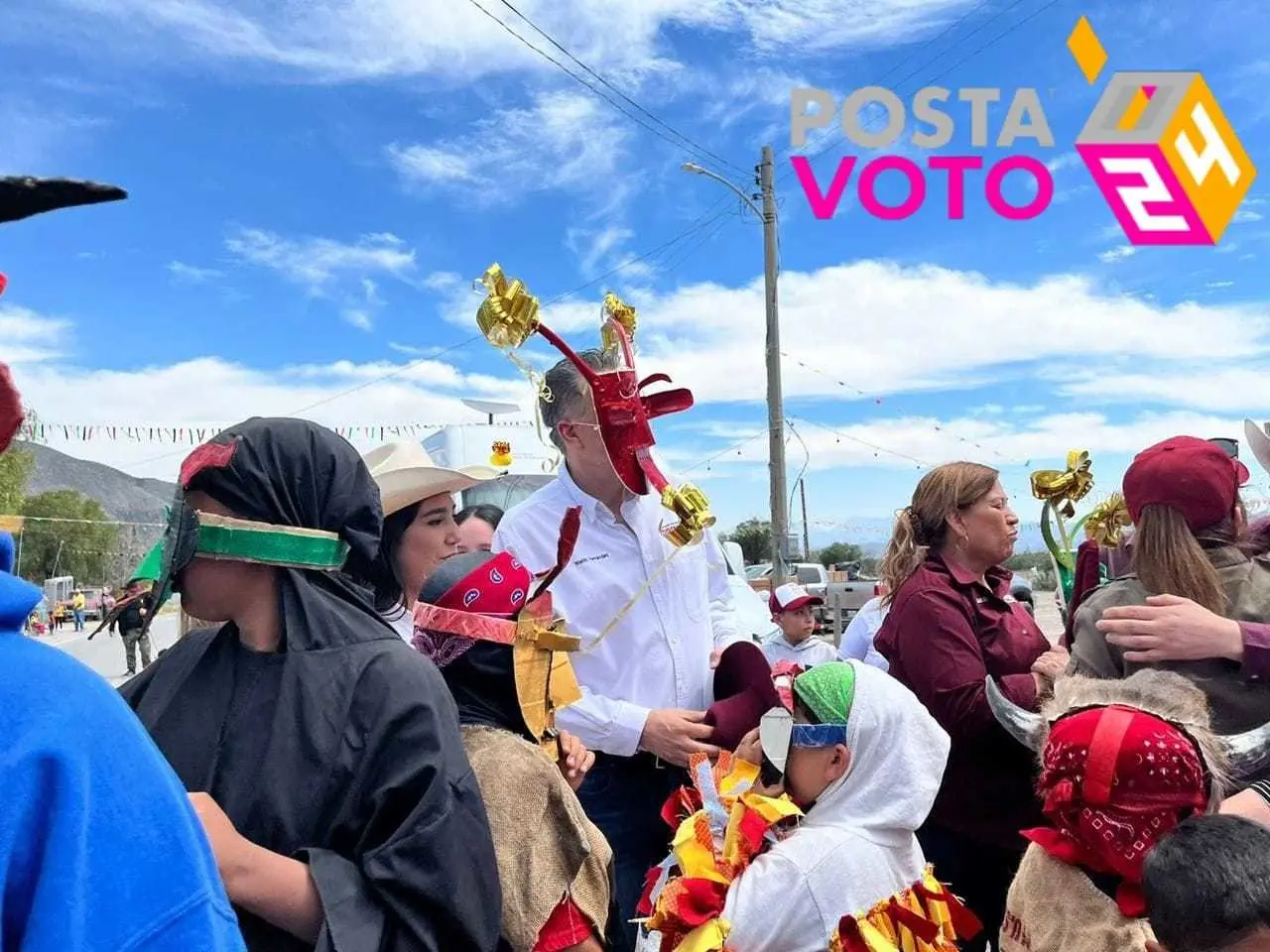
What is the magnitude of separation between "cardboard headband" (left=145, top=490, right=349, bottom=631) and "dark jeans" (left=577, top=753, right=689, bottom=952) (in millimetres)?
1449

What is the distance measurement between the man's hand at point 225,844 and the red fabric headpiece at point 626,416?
1.71m

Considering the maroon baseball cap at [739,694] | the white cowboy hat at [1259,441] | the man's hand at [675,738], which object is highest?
the white cowboy hat at [1259,441]

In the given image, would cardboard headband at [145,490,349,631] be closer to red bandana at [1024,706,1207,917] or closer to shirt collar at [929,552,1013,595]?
red bandana at [1024,706,1207,917]

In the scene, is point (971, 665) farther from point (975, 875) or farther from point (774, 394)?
point (774, 394)

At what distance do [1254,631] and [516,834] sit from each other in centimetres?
176

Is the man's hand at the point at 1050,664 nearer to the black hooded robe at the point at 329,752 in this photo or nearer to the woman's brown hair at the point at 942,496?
the woman's brown hair at the point at 942,496

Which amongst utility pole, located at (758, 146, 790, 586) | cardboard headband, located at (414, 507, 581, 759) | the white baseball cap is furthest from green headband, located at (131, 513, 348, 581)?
utility pole, located at (758, 146, 790, 586)

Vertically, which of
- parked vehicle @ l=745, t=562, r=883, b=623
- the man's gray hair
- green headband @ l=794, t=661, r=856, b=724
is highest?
the man's gray hair

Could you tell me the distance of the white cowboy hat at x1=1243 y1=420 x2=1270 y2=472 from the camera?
3246mm

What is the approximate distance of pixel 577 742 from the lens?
7.78 ft

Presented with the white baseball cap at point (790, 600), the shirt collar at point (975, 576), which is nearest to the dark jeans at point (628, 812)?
the shirt collar at point (975, 576)

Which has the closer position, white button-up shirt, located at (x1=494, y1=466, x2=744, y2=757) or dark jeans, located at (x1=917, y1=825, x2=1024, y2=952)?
white button-up shirt, located at (x1=494, y1=466, x2=744, y2=757)

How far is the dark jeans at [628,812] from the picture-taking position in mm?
2795

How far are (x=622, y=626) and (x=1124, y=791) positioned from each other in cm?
137
